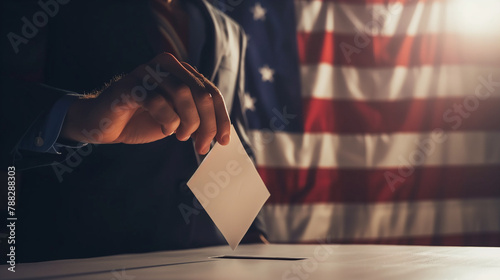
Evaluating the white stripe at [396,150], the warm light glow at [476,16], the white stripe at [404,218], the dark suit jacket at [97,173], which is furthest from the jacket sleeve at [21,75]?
the warm light glow at [476,16]

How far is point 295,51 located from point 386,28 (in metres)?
0.46

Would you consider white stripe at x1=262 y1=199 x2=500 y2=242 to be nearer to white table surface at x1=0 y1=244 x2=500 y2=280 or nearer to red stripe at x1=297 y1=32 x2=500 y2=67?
red stripe at x1=297 y1=32 x2=500 y2=67

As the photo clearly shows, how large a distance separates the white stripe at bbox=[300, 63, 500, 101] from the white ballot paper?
1.60 m

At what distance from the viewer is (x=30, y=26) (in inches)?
47.7

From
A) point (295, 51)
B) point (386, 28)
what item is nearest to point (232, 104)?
point (295, 51)

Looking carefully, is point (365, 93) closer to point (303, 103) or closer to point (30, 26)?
point (303, 103)

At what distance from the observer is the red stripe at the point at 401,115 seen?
2527mm

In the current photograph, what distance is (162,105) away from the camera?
0.92 m

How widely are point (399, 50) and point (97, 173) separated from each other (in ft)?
5.62

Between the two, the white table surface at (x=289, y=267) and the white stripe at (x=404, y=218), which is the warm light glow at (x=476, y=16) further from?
the white table surface at (x=289, y=267)

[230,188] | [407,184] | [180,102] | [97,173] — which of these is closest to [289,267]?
[230,188]

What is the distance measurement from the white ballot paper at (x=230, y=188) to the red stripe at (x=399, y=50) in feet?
5.31

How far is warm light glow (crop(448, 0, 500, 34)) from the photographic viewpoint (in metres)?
2.54

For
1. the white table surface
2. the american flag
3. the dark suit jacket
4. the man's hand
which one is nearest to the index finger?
the man's hand
